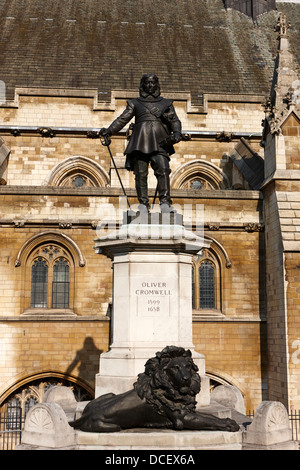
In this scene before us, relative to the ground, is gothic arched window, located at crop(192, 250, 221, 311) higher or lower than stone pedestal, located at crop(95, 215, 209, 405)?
higher

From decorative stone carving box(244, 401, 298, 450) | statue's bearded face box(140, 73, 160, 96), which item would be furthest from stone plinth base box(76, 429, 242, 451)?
statue's bearded face box(140, 73, 160, 96)

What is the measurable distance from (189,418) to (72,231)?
10026 millimetres

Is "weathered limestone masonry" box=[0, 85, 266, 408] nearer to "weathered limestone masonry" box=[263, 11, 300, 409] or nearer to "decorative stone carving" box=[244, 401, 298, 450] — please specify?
"weathered limestone masonry" box=[263, 11, 300, 409]

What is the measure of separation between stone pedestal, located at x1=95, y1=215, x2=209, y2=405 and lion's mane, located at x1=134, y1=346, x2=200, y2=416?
36.3 inches

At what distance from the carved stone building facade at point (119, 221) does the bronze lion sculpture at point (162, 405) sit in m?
7.72

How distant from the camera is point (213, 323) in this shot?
16172 mm

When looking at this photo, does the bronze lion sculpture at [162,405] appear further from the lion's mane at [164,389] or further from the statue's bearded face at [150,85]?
the statue's bearded face at [150,85]

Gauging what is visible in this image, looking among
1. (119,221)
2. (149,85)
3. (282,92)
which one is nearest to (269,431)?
(149,85)

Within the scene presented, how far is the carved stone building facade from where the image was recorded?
51.0 feet

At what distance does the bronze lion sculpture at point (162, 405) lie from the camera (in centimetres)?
696

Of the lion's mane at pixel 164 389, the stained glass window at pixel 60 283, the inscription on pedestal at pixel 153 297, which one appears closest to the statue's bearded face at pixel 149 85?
the inscription on pedestal at pixel 153 297

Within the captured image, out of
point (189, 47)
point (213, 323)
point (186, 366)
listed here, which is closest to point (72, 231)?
point (213, 323)

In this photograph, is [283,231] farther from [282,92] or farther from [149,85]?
[149,85]
